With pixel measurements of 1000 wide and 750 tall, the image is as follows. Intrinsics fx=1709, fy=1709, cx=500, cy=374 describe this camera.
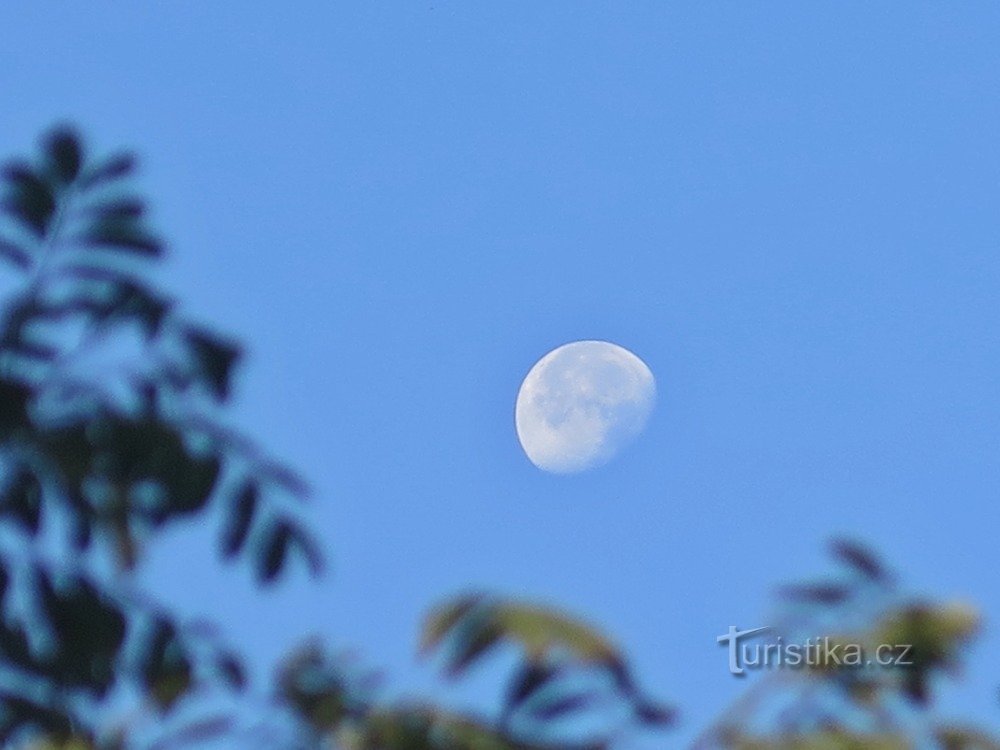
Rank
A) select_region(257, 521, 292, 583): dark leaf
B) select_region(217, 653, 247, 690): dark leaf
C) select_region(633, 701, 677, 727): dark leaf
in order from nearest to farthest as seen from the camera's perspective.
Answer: select_region(633, 701, 677, 727): dark leaf → select_region(217, 653, 247, 690): dark leaf → select_region(257, 521, 292, 583): dark leaf

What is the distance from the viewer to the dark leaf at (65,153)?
3.20m

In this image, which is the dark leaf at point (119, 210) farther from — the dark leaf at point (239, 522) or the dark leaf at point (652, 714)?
the dark leaf at point (652, 714)

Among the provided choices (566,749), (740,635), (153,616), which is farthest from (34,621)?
(740,635)

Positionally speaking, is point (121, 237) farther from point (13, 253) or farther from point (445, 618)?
point (445, 618)

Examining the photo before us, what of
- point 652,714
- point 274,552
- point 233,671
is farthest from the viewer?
point 274,552

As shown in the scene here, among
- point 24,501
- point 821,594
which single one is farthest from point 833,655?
point 24,501

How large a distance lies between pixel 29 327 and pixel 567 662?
1.23 m

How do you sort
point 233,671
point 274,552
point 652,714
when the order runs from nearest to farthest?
1. point 652,714
2. point 233,671
3. point 274,552

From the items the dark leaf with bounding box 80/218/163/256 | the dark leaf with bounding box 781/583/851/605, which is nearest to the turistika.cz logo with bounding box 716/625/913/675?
the dark leaf with bounding box 781/583/851/605

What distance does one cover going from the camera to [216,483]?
10.1 ft

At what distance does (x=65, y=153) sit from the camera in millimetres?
3211

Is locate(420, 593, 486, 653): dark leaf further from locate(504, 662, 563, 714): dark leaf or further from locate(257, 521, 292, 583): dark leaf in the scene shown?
locate(257, 521, 292, 583): dark leaf

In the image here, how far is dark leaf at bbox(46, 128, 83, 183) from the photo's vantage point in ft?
10.5

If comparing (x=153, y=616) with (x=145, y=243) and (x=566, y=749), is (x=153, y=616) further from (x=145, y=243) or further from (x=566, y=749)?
(x=566, y=749)
